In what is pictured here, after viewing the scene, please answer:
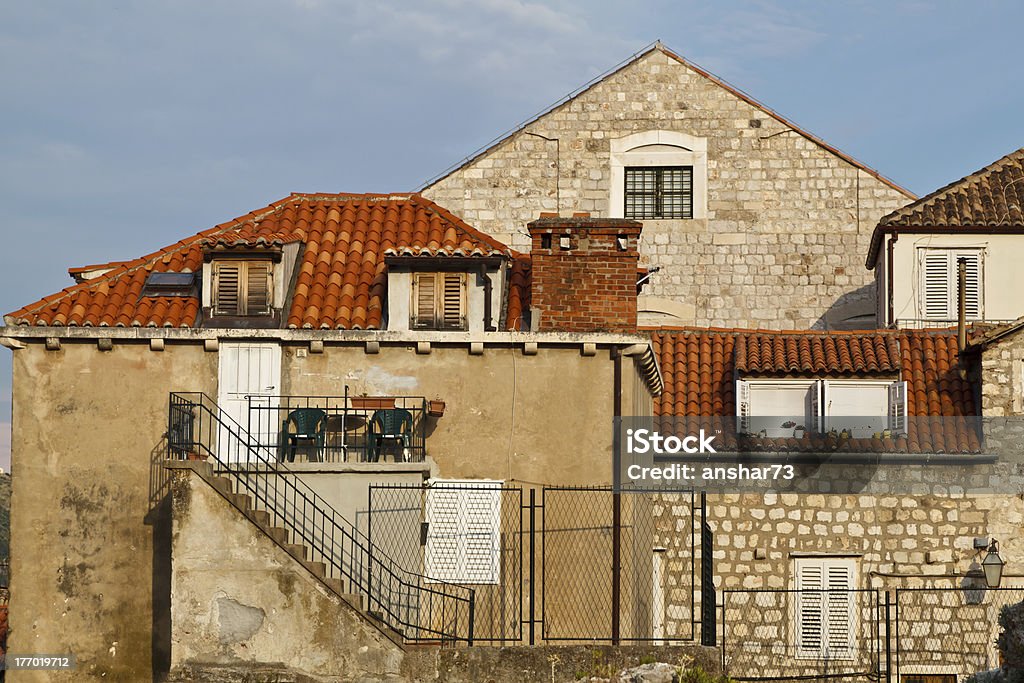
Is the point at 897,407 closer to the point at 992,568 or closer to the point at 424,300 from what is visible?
the point at 992,568

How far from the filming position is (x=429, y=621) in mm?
20641

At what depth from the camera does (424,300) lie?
2203 cm

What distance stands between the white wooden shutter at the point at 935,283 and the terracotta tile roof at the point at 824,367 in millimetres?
2190

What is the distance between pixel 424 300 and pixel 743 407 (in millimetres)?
7279

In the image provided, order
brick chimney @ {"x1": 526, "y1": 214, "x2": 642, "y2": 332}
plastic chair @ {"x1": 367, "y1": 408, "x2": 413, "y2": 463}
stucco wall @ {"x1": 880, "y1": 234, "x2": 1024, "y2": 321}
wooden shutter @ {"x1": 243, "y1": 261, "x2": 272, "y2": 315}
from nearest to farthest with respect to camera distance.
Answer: plastic chair @ {"x1": 367, "y1": 408, "x2": 413, "y2": 463} → brick chimney @ {"x1": 526, "y1": 214, "x2": 642, "y2": 332} → wooden shutter @ {"x1": 243, "y1": 261, "x2": 272, "y2": 315} → stucco wall @ {"x1": 880, "y1": 234, "x2": 1024, "y2": 321}

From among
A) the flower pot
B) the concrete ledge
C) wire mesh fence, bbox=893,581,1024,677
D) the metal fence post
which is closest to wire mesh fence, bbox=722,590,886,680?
wire mesh fence, bbox=893,581,1024,677

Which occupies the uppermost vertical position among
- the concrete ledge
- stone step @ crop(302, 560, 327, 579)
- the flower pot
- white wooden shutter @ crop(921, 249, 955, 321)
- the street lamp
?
white wooden shutter @ crop(921, 249, 955, 321)

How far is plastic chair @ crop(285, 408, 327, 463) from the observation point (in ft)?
68.7

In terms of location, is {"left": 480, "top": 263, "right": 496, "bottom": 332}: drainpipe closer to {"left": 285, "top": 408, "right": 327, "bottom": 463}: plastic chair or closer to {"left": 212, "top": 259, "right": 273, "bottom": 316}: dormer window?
{"left": 285, "top": 408, "right": 327, "bottom": 463}: plastic chair

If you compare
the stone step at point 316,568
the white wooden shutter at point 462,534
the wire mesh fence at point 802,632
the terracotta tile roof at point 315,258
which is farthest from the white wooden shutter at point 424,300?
the wire mesh fence at point 802,632

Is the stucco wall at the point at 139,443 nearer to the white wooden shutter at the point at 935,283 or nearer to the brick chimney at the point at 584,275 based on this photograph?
the brick chimney at the point at 584,275

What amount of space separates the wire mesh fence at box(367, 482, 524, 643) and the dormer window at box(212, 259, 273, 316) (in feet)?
11.1

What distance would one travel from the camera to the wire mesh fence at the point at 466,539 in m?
20.7

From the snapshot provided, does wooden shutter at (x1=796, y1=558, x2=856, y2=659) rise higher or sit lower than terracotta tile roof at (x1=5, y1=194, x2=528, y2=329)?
lower
